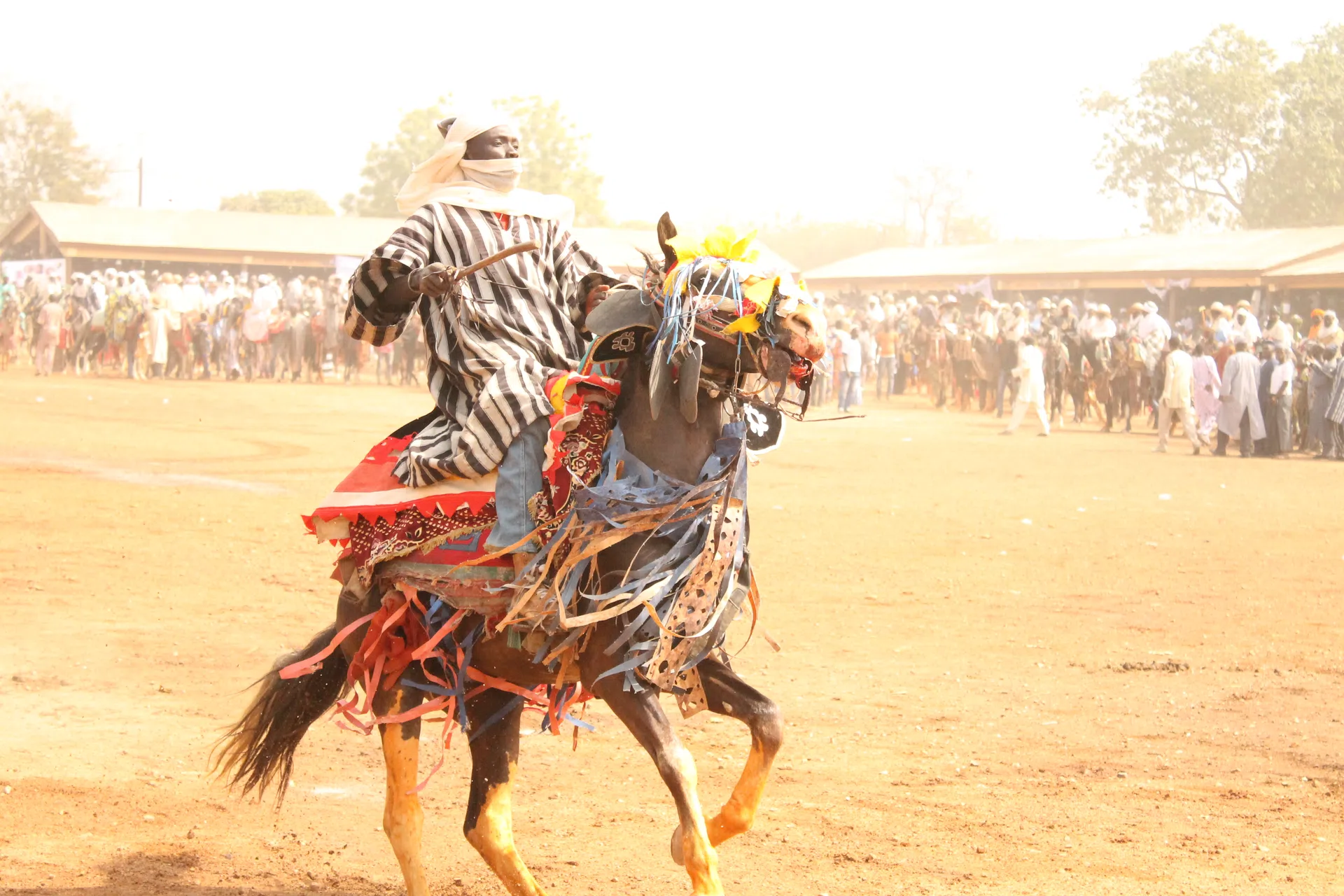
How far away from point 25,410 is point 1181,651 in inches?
741

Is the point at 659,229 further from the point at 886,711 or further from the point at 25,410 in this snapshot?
the point at 25,410

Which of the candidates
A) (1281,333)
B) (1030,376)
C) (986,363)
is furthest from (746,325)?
(986,363)

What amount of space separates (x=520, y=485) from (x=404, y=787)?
116cm

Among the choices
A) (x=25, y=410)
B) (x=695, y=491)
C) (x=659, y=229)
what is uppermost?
(x=659, y=229)

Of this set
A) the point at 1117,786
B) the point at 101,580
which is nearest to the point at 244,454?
the point at 101,580

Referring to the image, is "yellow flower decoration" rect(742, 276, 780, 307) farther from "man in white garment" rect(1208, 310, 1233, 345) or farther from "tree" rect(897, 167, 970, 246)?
"tree" rect(897, 167, 970, 246)

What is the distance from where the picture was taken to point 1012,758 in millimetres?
6492

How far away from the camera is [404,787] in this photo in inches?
189

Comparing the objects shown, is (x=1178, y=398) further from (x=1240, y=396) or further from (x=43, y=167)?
(x=43, y=167)

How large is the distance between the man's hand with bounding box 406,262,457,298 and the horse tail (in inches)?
55.5

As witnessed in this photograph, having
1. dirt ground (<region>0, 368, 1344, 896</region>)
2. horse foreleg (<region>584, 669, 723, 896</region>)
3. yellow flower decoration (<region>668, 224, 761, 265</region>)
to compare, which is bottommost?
dirt ground (<region>0, 368, 1344, 896</region>)

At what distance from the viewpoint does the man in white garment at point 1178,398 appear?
22.9m

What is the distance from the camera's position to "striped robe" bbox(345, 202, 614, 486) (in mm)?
4434

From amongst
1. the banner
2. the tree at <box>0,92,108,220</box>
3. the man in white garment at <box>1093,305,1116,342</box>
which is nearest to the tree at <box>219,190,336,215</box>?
the tree at <box>0,92,108,220</box>
